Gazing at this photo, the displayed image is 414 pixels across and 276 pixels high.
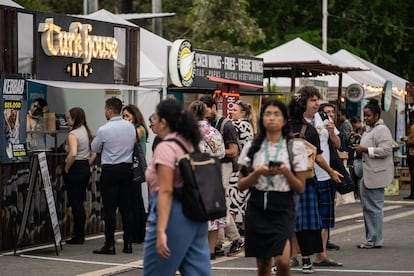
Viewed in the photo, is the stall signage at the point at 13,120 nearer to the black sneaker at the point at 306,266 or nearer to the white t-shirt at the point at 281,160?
the black sneaker at the point at 306,266

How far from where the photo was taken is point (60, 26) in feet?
43.3

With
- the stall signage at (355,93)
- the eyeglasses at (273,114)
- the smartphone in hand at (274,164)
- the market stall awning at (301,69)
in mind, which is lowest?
the smartphone in hand at (274,164)

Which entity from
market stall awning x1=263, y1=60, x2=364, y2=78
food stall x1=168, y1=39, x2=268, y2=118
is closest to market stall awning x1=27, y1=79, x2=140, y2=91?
food stall x1=168, y1=39, x2=268, y2=118

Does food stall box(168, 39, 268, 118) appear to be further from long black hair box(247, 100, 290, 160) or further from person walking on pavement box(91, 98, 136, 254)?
long black hair box(247, 100, 290, 160)

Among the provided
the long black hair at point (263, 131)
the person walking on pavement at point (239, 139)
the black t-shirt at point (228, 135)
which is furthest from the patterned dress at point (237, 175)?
the long black hair at point (263, 131)

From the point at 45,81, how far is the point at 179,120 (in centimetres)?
615

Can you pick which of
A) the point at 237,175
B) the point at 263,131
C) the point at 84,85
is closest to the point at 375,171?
the point at 237,175

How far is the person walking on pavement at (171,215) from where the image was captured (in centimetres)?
679

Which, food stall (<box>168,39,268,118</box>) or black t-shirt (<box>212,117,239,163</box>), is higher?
food stall (<box>168,39,268,118</box>)

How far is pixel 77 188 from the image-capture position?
12875 millimetres

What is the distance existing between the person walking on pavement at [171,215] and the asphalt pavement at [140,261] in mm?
3627

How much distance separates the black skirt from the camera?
805cm

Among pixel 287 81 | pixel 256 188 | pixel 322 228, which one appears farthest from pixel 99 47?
pixel 287 81

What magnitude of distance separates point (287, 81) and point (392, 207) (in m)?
9.06
